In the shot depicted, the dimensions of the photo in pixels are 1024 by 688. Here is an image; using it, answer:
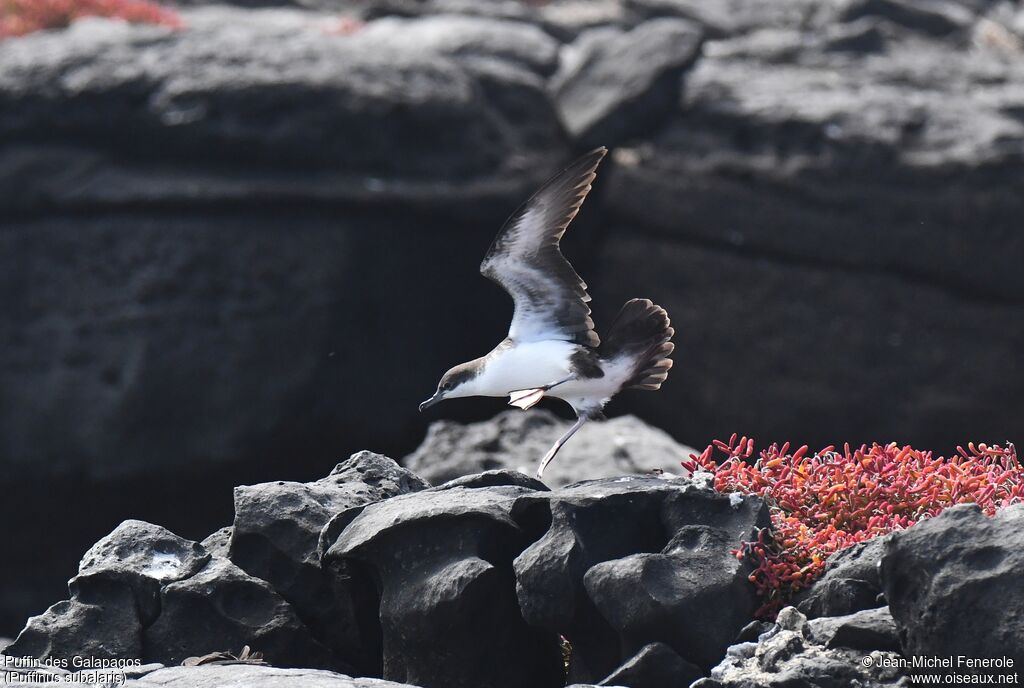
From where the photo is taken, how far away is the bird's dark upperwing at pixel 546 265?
8172 millimetres

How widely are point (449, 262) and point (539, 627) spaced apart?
36.0ft

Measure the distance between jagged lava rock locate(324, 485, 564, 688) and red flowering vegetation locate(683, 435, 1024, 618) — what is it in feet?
4.47

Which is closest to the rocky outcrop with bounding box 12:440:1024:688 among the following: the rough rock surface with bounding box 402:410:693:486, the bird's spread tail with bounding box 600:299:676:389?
the bird's spread tail with bounding box 600:299:676:389

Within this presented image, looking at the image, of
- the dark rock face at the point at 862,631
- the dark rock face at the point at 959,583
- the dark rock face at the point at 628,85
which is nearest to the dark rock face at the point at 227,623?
the dark rock face at the point at 862,631

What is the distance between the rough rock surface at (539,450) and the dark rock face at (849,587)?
14.8 ft

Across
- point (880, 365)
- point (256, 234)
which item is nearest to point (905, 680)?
point (880, 365)

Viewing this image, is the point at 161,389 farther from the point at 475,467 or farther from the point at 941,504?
the point at 941,504

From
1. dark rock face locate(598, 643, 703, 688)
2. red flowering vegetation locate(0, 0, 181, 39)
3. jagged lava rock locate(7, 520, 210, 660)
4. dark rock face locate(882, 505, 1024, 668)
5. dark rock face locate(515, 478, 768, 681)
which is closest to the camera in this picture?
dark rock face locate(882, 505, 1024, 668)

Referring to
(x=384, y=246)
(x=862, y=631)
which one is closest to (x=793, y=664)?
(x=862, y=631)

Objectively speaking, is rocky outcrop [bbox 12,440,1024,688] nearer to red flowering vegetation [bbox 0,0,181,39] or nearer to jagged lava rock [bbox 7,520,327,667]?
jagged lava rock [bbox 7,520,327,667]

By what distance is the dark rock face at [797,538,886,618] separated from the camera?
20.6ft

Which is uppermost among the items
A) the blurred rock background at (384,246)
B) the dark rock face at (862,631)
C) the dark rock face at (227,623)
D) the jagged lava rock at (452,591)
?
the dark rock face at (862,631)

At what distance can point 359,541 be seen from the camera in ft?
23.1

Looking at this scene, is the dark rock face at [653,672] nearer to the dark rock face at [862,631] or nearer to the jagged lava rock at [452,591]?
the dark rock face at [862,631]
